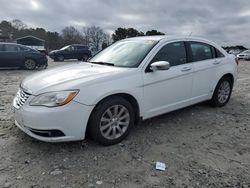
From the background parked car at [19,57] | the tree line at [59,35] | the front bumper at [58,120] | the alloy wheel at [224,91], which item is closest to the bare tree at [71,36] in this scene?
the tree line at [59,35]

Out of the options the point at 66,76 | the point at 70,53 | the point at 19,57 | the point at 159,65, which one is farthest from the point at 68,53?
the point at 159,65

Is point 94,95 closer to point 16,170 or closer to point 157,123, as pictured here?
point 16,170

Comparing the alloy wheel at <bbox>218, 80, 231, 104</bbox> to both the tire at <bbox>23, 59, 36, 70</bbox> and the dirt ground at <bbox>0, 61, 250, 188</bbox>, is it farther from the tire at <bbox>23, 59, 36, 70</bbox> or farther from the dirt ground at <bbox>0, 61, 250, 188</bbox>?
the tire at <bbox>23, 59, 36, 70</bbox>

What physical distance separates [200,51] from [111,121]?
8.27ft

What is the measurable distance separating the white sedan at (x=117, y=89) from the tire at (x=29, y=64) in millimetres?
9206

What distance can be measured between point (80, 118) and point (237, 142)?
2.43 m

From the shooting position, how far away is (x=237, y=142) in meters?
3.97

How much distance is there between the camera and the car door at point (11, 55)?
1237 centimetres

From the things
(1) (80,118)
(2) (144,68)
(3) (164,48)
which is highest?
(3) (164,48)

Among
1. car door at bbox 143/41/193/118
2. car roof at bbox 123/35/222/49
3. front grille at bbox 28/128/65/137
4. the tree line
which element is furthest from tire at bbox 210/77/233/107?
the tree line

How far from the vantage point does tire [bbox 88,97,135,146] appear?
3.46 meters

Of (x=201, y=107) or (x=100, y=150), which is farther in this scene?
(x=201, y=107)

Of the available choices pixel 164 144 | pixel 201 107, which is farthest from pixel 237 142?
pixel 201 107

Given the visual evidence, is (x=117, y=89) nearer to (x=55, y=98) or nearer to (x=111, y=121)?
(x=111, y=121)
